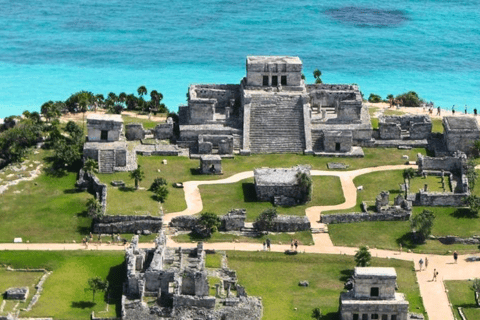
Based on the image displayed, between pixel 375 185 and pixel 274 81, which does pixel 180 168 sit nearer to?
pixel 375 185

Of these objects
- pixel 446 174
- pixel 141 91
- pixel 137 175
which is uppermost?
pixel 141 91

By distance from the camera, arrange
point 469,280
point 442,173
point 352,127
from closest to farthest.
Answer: point 469,280
point 442,173
point 352,127

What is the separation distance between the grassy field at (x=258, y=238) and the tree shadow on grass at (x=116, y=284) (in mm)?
8529

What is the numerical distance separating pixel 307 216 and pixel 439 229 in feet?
41.1

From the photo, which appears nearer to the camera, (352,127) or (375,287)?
(375,287)

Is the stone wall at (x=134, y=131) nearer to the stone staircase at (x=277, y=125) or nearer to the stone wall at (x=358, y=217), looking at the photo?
the stone staircase at (x=277, y=125)

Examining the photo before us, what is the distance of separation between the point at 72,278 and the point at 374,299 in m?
26.4

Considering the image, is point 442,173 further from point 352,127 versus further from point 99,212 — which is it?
point 99,212

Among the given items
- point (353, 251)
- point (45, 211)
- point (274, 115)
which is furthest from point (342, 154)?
point (45, 211)

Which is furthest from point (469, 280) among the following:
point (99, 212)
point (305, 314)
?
point (99, 212)

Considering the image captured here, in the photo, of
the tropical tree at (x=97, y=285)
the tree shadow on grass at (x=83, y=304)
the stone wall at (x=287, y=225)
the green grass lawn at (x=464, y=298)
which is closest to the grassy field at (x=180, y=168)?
the stone wall at (x=287, y=225)

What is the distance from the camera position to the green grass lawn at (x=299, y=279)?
122m

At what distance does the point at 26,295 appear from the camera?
12344 cm

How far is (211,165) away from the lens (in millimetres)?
152625
